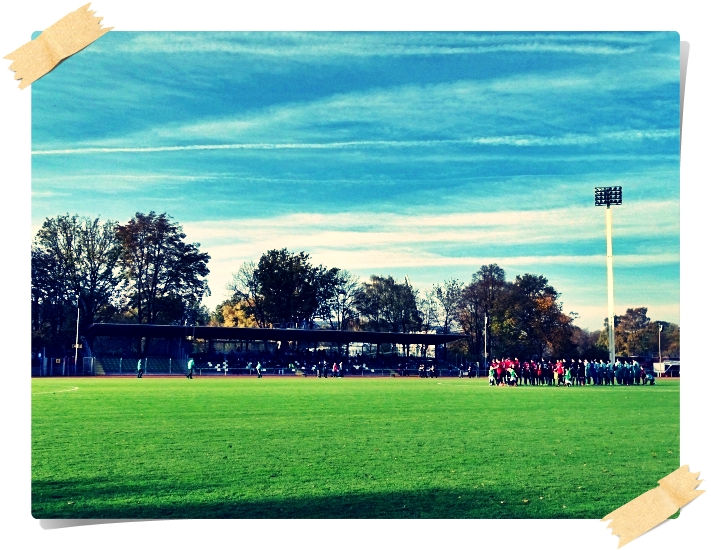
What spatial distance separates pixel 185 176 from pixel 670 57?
10.1 m

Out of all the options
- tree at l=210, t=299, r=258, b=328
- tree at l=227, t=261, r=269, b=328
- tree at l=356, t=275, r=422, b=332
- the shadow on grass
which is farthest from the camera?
tree at l=210, t=299, r=258, b=328

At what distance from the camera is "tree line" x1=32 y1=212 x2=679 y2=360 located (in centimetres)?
2503

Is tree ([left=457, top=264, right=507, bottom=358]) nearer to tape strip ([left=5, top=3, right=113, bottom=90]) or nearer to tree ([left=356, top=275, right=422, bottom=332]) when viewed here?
tree ([left=356, top=275, right=422, bottom=332])

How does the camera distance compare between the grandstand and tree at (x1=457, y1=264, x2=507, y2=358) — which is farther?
the grandstand

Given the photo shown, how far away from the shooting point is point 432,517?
5.67 metres

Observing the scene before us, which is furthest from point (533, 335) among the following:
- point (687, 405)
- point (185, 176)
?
point (687, 405)

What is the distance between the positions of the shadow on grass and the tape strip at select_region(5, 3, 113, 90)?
289 centimetres

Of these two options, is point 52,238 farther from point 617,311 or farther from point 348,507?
point 348,507

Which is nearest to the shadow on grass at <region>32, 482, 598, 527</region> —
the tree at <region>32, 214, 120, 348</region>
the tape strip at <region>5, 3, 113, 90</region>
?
the tape strip at <region>5, 3, 113, 90</region>

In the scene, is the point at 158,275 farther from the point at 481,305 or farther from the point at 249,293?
the point at 481,305

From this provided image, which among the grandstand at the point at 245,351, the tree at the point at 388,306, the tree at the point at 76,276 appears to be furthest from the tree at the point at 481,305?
the tree at the point at 76,276

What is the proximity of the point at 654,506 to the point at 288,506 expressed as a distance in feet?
8.26

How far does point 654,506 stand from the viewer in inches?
219

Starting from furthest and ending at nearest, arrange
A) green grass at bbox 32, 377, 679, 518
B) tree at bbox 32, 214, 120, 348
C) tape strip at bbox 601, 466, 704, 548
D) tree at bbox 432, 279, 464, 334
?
tree at bbox 432, 279, 464, 334 → tree at bbox 32, 214, 120, 348 → green grass at bbox 32, 377, 679, 518 → tape strip at bbox 601, 466, 704, 548
